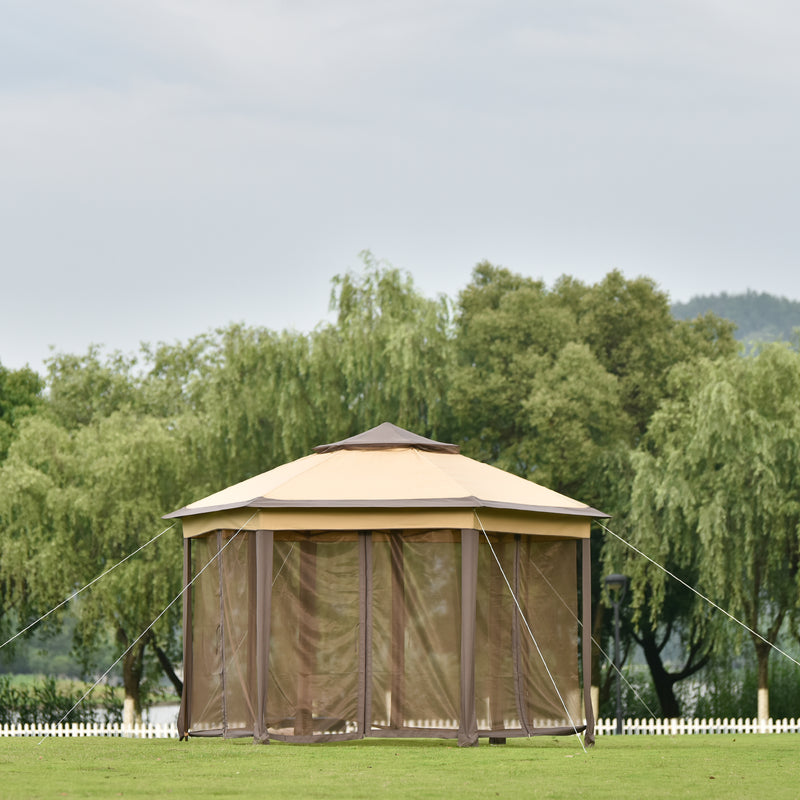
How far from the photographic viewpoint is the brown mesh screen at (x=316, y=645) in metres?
12.8

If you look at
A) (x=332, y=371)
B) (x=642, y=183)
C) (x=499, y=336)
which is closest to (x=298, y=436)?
(x=332, y=371)

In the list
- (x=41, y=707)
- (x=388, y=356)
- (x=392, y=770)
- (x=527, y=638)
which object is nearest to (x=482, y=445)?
(x=388, y=356)

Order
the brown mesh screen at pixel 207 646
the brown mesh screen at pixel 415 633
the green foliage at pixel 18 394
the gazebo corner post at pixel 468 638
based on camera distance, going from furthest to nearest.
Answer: the green foliage at pixel 18 394, the brown mesh screen at pixel 207 646, the brown mesh screen at pixel 415 633, the gazebo corner post at pixel 468 638

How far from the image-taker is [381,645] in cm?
1276

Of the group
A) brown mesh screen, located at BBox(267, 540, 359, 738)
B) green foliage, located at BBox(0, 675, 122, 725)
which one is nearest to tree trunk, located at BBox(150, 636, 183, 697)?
green foliage, located at BBox(0, 675, 122, 725)

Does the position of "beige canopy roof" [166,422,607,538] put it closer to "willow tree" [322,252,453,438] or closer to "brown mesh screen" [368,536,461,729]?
"brown mesh screen" [368,536,461,729]

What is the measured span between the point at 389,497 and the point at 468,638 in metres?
1.56

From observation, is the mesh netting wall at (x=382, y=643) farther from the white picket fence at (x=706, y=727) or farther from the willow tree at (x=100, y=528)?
the willow tree at (x=100, y=528)

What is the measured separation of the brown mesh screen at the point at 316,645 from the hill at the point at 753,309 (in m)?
120

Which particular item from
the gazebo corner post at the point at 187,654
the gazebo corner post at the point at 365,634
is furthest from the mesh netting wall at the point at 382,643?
the gazebo corner post at the point at 187,654

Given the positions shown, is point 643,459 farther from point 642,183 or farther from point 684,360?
point 642,183

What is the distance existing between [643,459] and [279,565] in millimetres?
12744

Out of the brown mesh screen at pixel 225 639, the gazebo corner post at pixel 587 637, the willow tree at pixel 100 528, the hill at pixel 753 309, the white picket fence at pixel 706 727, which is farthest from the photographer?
the hill at pixel 753 309

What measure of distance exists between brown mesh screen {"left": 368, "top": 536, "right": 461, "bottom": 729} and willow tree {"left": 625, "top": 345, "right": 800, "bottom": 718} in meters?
11.3
